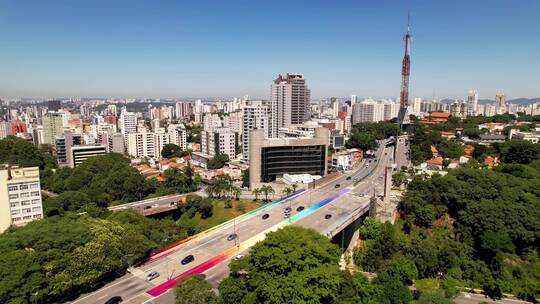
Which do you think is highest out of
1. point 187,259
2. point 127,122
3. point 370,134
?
point 127,122

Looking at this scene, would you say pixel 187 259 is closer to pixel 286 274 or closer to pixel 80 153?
pixel 286 274

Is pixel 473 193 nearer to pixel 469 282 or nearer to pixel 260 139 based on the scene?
pixel 469 282

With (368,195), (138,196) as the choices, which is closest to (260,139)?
(368,195)

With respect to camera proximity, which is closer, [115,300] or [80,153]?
[115,300]

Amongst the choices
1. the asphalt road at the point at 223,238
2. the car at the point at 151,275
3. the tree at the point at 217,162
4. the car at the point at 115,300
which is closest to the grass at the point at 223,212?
the asphalt road at the point at 223,238

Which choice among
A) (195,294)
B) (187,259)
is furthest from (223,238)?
(195,294)

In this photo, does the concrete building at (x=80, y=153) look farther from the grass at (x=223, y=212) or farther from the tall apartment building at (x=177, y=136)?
the grass at (x=223, y=212)
